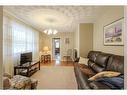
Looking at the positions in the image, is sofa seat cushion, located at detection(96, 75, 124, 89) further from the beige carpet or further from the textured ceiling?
the textured ceiling

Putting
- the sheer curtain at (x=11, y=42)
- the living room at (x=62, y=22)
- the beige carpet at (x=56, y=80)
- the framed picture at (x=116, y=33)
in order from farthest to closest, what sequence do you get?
1. the sheer curtain at (x=11, y=42)
2. the beige carpet at (x=56, y=80)
3. the living room at (x=62, y=22)
4. the framed picture at (x=116, y=33)

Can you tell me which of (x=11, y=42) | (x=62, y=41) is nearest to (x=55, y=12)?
(x=11, y=42)

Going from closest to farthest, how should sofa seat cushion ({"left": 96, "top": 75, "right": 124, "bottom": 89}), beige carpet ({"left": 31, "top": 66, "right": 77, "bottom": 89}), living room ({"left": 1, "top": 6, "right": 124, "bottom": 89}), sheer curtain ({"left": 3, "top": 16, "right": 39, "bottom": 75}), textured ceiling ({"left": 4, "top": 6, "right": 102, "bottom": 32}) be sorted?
sofa seat cushion ({"left": 96, "top": 75, "right": 124, "bottom": 89}) → living room ({"left": 1, "top": 6, "right": 124, "bottom": 89}) → beige carpet ({"left": 31, "top": 66, "right": 77, "bottom": 89}) → textured ceiling ({"left": 4, "top": 6, "right": 102, "bottom": 32}) → sheer curtain ({"left": 3, "top": 16, "right": 39, "bottom": 75})

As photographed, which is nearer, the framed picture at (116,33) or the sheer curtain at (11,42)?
the framed picture at (116,33)

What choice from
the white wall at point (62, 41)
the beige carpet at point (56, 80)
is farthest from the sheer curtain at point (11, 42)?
the white wall at point (62, 41)

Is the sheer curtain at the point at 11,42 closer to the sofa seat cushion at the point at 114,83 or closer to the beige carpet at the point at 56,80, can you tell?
the beige carpet at the point at 56,80

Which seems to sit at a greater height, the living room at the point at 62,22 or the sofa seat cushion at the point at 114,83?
the living room at the point at 62,22

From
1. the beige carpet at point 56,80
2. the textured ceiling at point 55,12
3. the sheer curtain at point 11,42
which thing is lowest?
the beige carpet at point 56,80

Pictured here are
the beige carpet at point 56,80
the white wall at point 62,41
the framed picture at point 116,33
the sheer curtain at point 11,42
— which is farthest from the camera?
the white wall at point 62,41

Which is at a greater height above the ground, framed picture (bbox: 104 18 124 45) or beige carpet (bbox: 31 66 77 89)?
framed picture (bbox: 104 18 124 45)

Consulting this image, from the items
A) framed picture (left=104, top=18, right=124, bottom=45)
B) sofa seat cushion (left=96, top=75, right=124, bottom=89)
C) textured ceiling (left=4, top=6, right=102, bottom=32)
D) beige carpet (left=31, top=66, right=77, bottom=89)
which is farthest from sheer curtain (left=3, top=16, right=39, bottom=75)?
sofa seat cushion (left=96, top=75, right=124, bottom=89)

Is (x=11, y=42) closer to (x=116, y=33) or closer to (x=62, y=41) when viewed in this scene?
(x=116, y=33)
